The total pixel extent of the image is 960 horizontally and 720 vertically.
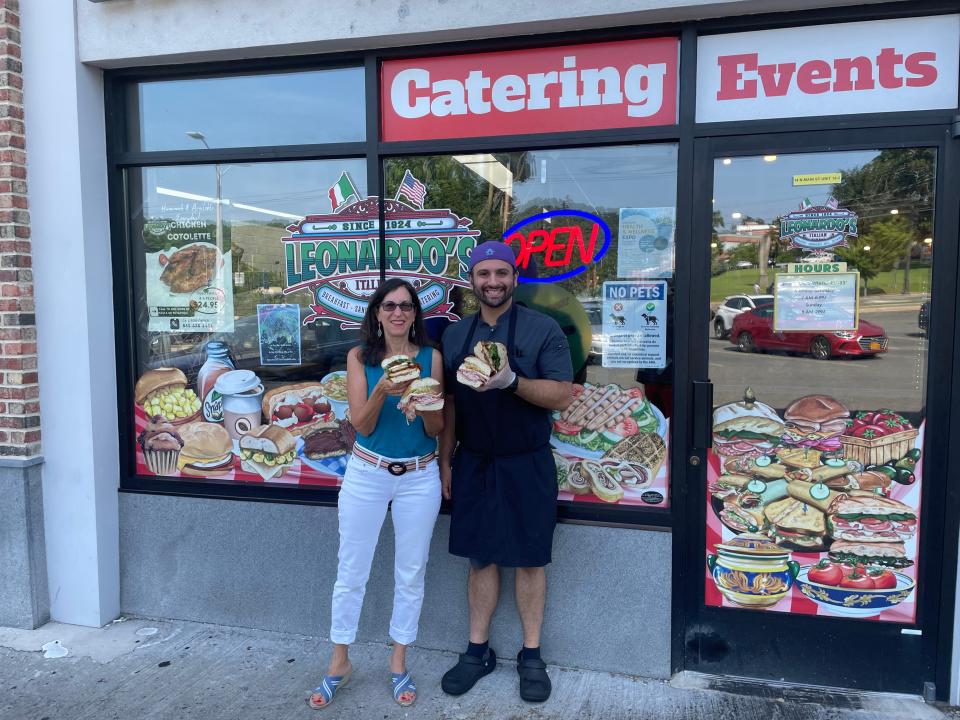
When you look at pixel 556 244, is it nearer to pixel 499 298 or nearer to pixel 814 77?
pixel 499 298

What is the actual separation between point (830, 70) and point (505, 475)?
2.42 metres

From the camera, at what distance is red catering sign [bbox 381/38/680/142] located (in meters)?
3.44

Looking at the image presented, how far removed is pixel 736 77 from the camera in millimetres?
3330

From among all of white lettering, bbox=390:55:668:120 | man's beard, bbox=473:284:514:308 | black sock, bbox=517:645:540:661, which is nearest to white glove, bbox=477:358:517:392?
man's beard, bbox=473:284:514:308

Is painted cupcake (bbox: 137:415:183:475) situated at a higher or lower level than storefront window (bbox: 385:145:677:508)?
lower

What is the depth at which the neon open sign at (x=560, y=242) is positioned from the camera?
3.58 m

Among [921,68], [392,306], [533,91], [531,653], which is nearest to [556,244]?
[533,91]

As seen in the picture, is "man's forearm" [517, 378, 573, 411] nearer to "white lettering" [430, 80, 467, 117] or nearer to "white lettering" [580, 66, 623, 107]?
"white lettering" [580, 66, 623, 107]

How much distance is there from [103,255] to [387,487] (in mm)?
2303

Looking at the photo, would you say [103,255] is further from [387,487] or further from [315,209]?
[387,487]

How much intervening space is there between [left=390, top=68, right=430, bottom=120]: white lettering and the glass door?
1.50m

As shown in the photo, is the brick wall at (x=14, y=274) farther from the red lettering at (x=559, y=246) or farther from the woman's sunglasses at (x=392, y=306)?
the red lettering at (x=559, y=246)

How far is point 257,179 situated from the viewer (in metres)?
4.01

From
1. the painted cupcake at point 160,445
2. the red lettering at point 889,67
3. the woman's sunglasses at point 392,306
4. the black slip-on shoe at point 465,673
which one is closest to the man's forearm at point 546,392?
the woman's sunglasses at point 392,306
